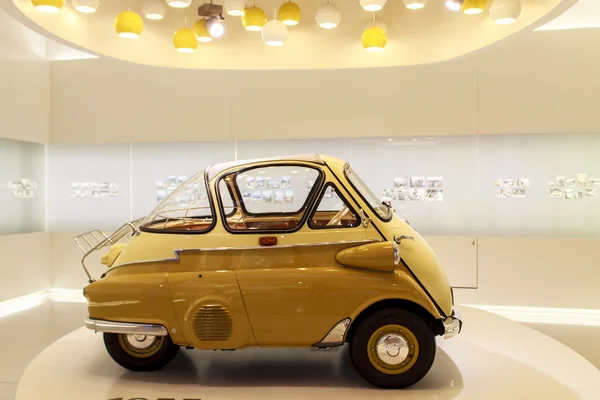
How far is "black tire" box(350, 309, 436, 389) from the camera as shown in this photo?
3654 millimetres

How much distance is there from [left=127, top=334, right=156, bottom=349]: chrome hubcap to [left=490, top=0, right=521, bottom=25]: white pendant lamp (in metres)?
4.41

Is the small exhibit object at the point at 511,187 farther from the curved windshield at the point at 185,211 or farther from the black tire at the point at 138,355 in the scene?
the black tire at the point at 138,355

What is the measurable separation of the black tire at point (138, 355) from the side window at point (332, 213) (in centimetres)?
134

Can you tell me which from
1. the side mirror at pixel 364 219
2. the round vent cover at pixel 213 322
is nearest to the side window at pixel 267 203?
the side mirror at pixel 364 219

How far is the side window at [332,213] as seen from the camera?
151 inches

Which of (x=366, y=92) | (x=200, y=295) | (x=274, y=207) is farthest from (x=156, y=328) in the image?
(x=366, y=92)

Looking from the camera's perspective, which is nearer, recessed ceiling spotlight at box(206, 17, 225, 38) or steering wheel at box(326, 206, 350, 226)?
steering wheel at box(326, 206, 350, 226)

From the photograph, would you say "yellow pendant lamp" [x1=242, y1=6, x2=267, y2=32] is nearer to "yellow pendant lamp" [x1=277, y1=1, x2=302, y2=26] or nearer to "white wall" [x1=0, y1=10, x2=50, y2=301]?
"yellow pendant lamp" [x1=277, y1=1, x2=302, y2=26]

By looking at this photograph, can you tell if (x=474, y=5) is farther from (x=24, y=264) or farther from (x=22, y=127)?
(x=24, y=264)

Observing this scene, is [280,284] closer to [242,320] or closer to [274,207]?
[242,320]

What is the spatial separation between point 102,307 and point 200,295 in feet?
2.27

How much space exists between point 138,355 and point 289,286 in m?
1.24

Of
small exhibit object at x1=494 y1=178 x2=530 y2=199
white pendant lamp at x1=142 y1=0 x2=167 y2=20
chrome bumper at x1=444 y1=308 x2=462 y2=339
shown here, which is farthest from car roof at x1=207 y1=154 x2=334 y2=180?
small exhibit object at x1=494 y1=178 x2=530 y2=199

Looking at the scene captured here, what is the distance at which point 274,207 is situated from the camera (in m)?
4.35
